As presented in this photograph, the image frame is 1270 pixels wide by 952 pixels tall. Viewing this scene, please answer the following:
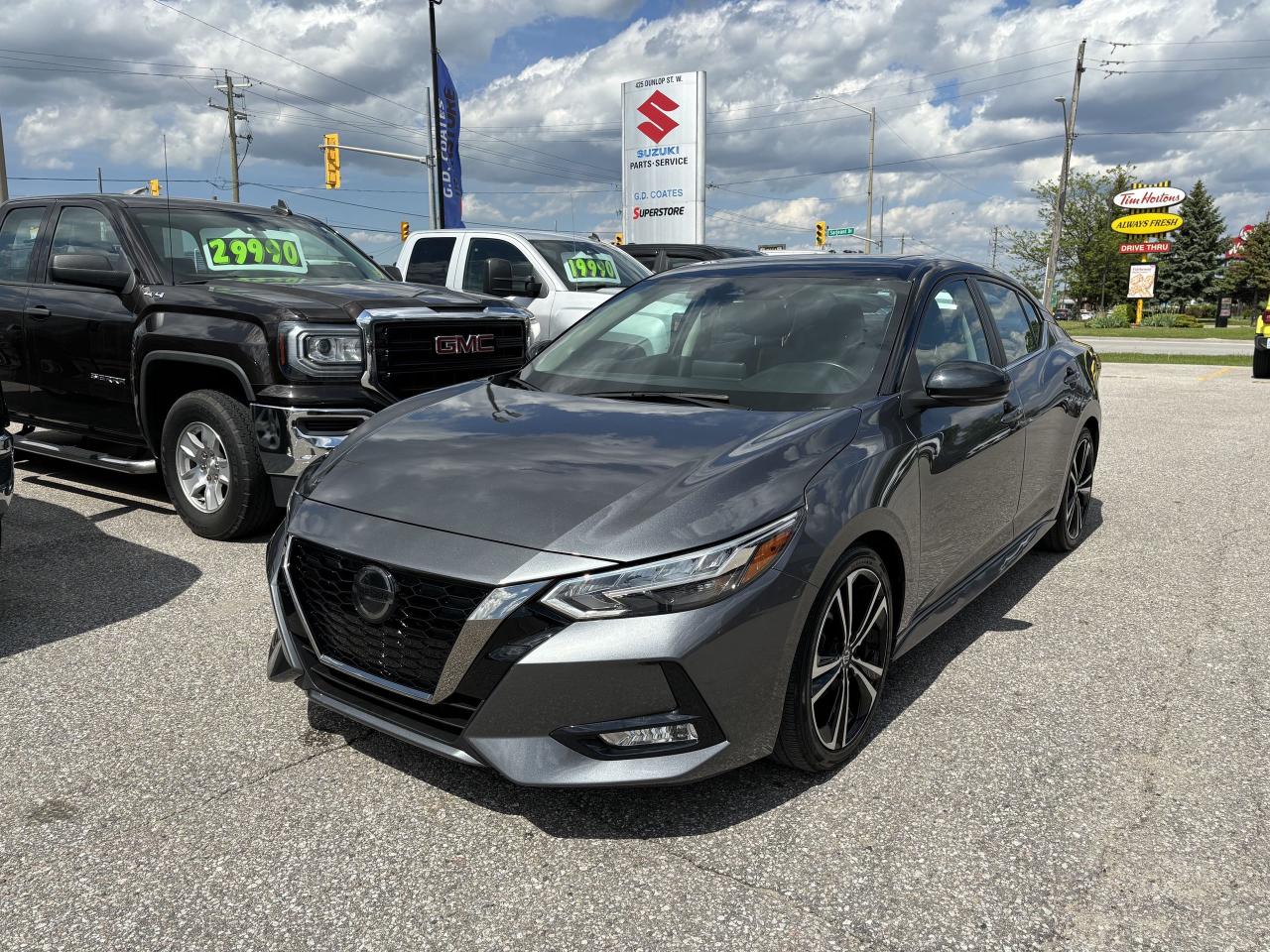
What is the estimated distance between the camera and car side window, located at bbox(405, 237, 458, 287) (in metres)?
10.3

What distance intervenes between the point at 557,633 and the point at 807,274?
7.37ft

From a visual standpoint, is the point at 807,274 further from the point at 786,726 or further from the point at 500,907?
the point at 500,907

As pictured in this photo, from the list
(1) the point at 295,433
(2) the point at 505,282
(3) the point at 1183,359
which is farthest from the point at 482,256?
(3) the point at 1183,359

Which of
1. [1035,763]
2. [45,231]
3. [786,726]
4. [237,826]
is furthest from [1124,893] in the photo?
[45,231]

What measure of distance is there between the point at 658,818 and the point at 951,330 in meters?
2.35

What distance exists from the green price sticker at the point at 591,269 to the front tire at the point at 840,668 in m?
7.22

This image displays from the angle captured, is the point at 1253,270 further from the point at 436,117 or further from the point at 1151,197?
the point at 436,117

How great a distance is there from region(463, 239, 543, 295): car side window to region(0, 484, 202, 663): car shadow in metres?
4.75

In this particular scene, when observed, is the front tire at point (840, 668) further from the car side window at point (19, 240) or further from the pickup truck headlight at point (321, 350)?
the car side window at point (19, 240)

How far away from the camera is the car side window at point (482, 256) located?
32.8 feet

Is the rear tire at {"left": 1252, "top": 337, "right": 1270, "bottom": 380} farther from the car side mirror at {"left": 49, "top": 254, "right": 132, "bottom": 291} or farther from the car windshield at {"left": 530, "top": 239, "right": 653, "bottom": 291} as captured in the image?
the car side mirror at {"left": 49, "top": 254, "right": 132, "bottom": 291}

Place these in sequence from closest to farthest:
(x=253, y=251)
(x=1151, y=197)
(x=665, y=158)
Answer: (x=253, y=251) → (x=665, y=158) → (x=1151, y=197)

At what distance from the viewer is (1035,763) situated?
3166 millimetres

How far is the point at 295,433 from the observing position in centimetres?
512
